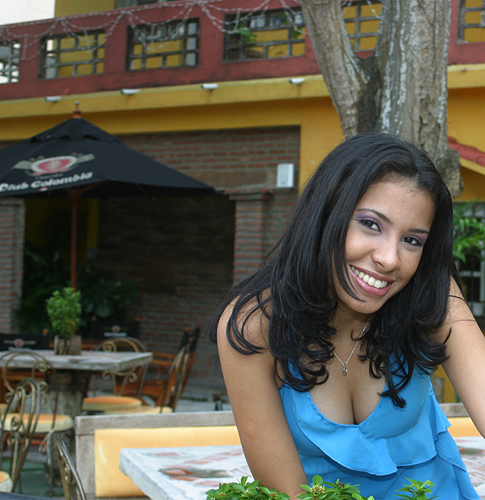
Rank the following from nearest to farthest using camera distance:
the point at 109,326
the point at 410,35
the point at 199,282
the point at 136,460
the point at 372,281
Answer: the point at 372,281 → the point at 136,460 → the point at 410,35 → the point at 109,326 → the point at 199,282

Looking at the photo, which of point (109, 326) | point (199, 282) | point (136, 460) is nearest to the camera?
point (136, 460)

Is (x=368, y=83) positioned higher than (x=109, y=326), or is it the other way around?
(x=368, y=83)

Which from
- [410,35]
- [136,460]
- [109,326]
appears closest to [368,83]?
[410,35]

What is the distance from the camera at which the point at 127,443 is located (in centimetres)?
279

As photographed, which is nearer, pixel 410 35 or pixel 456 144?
pixel 410 35

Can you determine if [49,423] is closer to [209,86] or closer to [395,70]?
[395,70]

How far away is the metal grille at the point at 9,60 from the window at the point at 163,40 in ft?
5.60

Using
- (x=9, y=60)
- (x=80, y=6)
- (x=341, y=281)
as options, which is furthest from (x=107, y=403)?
(x=80, y=6)

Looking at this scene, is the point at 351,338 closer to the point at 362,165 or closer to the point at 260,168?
the point at 362,165

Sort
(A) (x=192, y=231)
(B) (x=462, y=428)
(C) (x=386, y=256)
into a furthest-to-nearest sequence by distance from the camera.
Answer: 1. (A) (x=192, y=231)
2. (B) (x=462, y=428)
3. (C) (x=386, y=256)

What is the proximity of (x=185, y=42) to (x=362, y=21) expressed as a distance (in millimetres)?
2183

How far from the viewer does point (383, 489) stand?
1828 mm

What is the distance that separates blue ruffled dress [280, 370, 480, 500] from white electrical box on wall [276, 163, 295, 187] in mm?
6001

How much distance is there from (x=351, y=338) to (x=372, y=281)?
29cm
